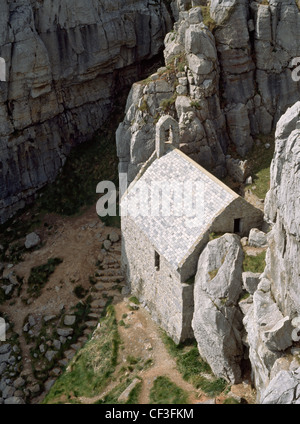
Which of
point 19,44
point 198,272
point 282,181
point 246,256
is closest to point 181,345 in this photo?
point 198,272

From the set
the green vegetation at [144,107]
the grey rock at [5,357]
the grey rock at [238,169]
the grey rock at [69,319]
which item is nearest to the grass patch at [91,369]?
the grey rock at [69,319]

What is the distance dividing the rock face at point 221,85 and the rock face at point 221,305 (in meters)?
12.2

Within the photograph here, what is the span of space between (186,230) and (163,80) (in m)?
13.9

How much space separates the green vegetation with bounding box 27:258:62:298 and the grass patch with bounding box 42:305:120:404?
22.7 feet

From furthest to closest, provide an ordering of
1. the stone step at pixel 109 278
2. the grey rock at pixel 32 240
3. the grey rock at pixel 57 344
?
the grey rock at pixel 32 240 < the stone step at pixel 109 278 < the grey rock at pixel 57 344

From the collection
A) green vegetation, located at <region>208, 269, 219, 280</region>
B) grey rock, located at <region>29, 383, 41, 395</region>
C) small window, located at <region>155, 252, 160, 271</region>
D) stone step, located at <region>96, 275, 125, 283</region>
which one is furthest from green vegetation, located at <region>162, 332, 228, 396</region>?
grey rock, located at <region>29, 383, 41, 395</region>

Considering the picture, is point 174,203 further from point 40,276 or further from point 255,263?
point 40,276

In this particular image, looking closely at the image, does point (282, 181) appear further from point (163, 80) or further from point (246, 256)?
point (163, 80)

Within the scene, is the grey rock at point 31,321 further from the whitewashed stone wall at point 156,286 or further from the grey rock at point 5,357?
the whitewashed stone wall at point 156,286

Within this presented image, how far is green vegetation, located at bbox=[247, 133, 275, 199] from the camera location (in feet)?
119

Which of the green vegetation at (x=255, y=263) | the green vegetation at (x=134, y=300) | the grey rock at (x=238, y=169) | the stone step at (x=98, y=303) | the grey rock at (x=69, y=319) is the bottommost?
the grey rock at (x=69, y=319)

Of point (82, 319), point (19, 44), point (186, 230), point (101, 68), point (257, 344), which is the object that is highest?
point (19, 44)

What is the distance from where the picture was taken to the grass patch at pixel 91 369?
1153 inches

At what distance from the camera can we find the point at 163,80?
125 ft
